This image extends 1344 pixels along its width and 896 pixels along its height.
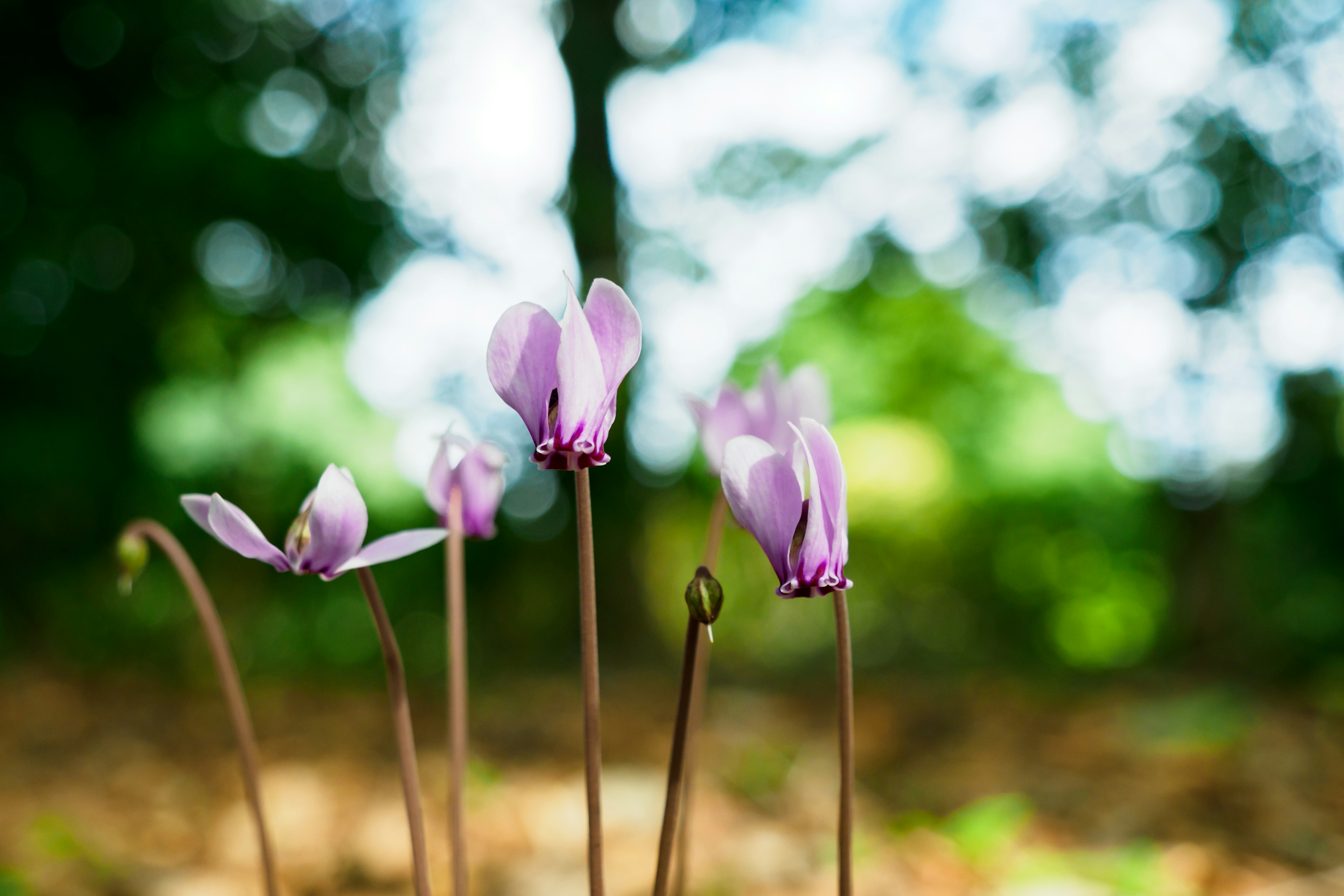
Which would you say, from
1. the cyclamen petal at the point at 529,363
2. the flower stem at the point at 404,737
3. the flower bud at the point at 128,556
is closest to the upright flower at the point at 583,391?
the cyclamen petal at the point at 529,363

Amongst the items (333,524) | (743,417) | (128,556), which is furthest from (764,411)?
(128,556)

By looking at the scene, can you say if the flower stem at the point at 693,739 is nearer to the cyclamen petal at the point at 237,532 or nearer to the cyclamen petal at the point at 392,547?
the cyclamen petal at the point at 392,547

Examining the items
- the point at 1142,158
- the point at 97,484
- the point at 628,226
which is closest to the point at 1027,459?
the point at 1142,158

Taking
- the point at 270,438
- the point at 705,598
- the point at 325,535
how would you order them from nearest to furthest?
the point at 705,598
the point at 325,535
the point at 270,438

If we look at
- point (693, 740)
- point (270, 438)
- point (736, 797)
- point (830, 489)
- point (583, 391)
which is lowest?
point (736, 797)

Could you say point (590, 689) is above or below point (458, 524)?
below

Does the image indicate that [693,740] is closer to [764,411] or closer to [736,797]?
[764,411]

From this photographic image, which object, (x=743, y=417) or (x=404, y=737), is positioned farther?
(x=743, y=417)

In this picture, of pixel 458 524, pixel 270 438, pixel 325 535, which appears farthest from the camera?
pixel 270 438
